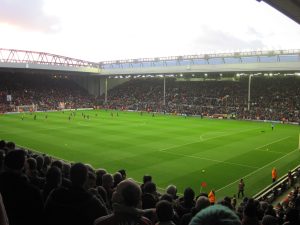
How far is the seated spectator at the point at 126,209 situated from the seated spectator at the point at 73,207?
2.25 ft

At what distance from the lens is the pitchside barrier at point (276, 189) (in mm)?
18075

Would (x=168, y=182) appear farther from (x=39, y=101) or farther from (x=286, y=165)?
(x=39, y=101)

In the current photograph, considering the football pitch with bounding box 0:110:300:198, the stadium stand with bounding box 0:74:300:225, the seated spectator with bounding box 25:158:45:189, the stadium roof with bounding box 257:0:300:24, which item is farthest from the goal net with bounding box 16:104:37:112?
the seated spectator with bounding box 25:158:45:189

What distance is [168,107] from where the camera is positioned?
240 ft

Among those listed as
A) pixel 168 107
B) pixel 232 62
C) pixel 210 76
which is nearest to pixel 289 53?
pixel 232 62

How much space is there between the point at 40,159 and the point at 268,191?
13064 millimetres

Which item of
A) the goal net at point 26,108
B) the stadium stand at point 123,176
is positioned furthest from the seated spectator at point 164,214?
the goal net at point 26,108

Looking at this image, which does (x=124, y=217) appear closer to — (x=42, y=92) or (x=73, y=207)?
(x=73, y=207)

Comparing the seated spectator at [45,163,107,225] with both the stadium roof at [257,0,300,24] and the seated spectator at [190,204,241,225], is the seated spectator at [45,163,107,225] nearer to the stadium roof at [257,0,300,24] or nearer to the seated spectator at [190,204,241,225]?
the seated spectator at [190,204,241,225]

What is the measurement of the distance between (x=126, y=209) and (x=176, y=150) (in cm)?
2655

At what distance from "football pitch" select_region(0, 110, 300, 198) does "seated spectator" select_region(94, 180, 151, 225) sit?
1608 cm

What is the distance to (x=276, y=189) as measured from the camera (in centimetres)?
1916

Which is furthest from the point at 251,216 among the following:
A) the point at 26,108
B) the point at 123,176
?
the point at 26,108

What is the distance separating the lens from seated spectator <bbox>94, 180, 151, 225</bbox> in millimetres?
3625
